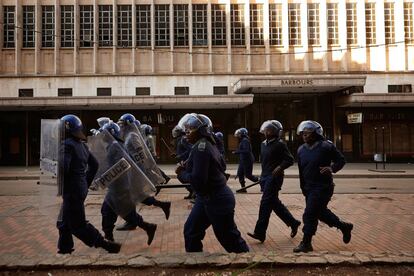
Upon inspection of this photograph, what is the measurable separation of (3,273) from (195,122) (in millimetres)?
2376

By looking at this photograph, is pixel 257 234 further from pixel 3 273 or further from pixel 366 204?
pixel 366 204

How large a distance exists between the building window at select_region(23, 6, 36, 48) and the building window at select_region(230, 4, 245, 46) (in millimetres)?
12802

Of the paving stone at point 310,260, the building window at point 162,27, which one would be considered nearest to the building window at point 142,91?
the building window at point 162,27

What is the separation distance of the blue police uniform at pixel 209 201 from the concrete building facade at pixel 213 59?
21.3m

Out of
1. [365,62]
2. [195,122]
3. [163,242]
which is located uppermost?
[365,62]

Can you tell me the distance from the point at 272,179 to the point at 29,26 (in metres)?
24.9

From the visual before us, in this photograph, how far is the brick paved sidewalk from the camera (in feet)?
13.2

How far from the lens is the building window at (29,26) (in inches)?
1041

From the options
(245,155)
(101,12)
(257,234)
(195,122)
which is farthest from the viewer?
(101,12)

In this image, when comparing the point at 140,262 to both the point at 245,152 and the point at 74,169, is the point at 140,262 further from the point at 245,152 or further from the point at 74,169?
the point at 245,152

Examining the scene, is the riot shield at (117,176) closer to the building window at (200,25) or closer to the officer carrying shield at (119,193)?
the officer carrying shield at (119,193)

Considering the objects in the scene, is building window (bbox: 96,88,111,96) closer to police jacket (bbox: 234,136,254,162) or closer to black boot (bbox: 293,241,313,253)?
police jacket (bbox: 234,136,254,162)

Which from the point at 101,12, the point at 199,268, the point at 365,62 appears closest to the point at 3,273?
the point at 199,268

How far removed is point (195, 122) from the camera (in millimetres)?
4578
